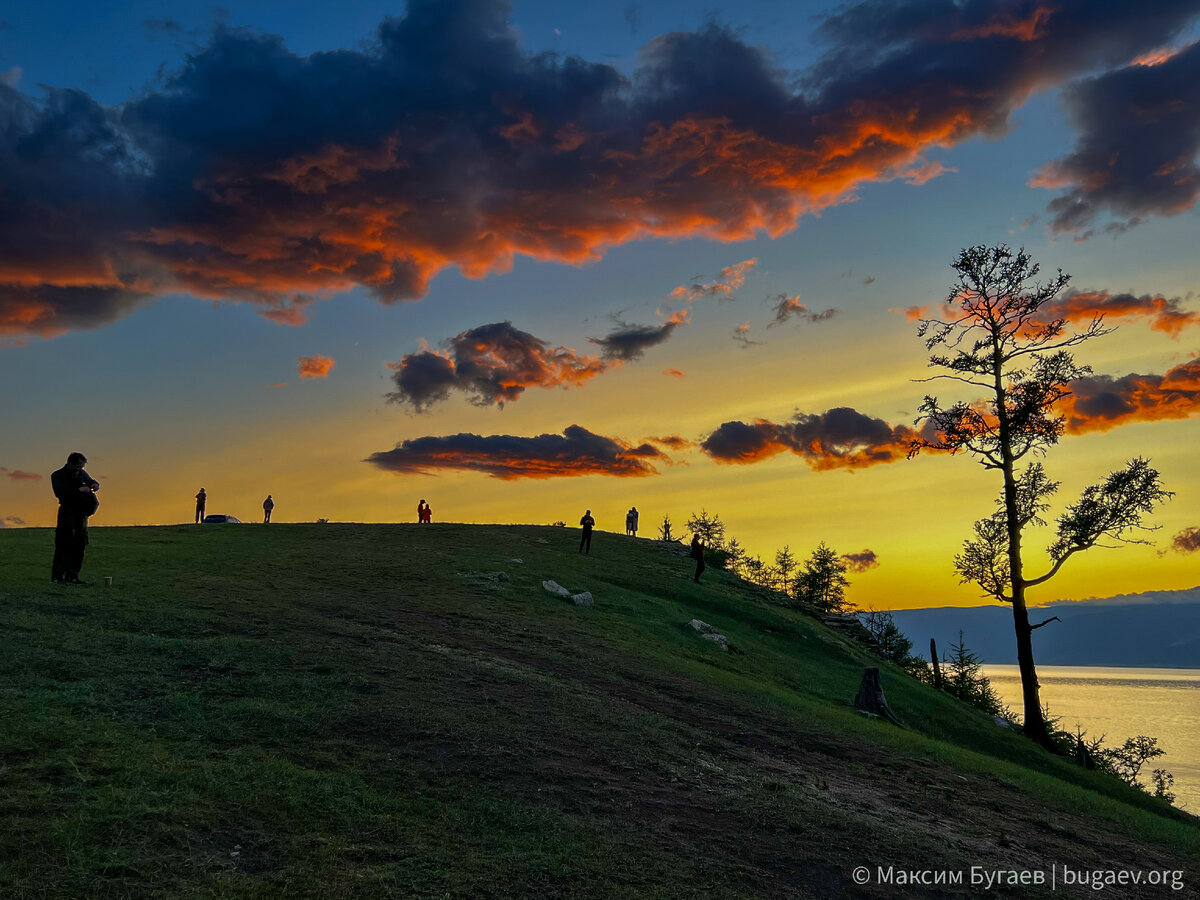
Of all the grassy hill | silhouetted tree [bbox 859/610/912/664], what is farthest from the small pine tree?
the grassy hill

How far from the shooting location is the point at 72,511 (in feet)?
63.1

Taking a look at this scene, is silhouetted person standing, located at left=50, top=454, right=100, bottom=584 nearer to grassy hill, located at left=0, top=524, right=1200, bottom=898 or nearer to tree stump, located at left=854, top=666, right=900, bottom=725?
grassy hill, located at left=0, top=524, right=1200, bottom=898

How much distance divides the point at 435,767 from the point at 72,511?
1477 centimetres

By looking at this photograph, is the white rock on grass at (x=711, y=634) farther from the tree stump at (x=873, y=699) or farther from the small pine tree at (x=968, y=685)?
the small pine tree at (x=968, y=685)

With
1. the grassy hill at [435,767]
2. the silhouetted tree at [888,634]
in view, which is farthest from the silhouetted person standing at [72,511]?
the silhouetted tree at [888,634]

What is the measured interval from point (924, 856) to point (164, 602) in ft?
59.0

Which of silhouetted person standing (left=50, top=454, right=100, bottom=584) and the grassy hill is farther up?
silhouetted person standing (left=50, top=454, right=100, bottom=584)

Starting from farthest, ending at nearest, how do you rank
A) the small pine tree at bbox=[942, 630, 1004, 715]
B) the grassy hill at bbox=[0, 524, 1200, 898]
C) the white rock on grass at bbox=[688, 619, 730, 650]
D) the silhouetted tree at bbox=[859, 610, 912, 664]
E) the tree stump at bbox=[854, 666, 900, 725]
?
the silhouetted tree at bbox=[859, 610, 912, 664] < the small pine tree at bbox=[942, 630, 1004, 715] < the white rock on grass at bbox=[688, 619, 730, 650] < the tree stump at bbox=[854, 666, 900, 725] < the grassy hill at bbox=[0, 524, 1200, 898]

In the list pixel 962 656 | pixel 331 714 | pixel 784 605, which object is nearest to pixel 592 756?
pixel 331 714

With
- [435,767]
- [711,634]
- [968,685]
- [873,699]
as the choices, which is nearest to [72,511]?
[435,767]

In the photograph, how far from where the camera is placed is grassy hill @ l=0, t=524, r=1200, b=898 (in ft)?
24.5

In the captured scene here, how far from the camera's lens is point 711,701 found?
18.8 metres

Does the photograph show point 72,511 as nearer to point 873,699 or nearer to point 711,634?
point 711,634

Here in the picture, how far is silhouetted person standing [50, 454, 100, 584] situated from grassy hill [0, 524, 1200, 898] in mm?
913
